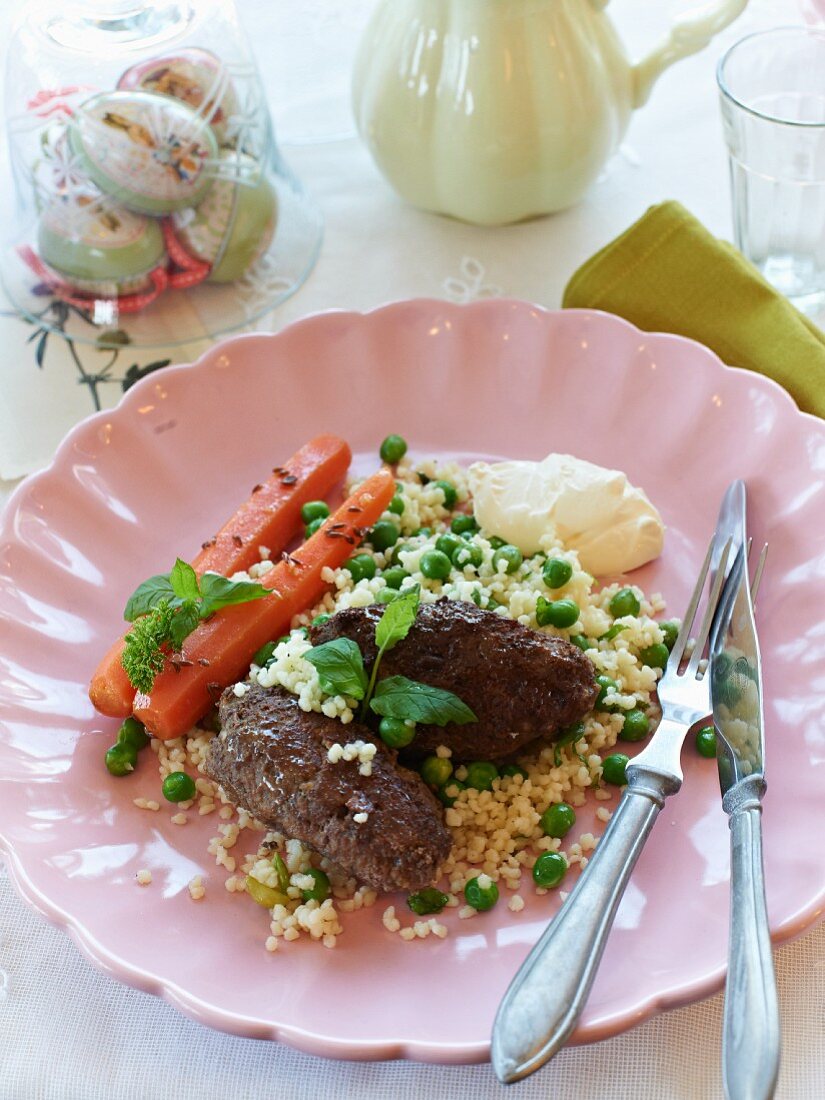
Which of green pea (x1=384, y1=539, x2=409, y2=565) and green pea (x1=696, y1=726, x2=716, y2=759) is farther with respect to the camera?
green pea (x1=384, y1=539, x2=409, y2=565)

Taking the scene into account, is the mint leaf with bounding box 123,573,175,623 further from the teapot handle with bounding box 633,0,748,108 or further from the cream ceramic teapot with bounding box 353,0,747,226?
the teapot handle with bounding box 633,0,748,108

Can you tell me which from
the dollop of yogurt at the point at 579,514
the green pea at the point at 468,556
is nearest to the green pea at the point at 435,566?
the green pea at the point at 468,556

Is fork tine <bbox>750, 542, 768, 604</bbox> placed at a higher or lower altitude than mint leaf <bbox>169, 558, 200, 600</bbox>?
lower

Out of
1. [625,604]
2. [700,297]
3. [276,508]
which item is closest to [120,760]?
[276,508]

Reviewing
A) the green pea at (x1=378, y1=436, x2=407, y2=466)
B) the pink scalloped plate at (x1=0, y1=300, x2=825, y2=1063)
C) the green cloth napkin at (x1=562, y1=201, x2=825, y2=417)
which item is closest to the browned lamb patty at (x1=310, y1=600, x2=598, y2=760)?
the pink scalloped plate at (x1=0, y1=300, x2=825, y2=1063)

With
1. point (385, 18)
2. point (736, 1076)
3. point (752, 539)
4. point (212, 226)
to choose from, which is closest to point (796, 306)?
point (752, 539)

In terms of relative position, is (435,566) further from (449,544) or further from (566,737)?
(566,737)

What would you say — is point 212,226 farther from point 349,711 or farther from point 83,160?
point 349,711
